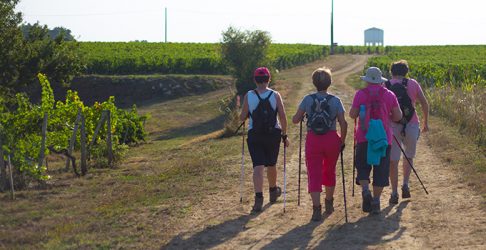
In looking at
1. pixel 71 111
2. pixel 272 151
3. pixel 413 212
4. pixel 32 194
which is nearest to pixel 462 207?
pixel 413 212

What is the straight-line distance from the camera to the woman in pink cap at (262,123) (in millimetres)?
9492

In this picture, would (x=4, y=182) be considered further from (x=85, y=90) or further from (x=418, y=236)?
(x=85, y=90)

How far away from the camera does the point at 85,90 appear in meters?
46.7

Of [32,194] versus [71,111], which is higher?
[71,111]

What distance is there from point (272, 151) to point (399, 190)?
2438 mm

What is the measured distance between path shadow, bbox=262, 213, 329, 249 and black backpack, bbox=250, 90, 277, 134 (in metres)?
1.34

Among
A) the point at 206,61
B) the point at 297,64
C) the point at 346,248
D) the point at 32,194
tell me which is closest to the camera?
the point at 346,248

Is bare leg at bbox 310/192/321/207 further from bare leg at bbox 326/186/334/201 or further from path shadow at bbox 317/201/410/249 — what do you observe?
path shadow at bbox 317/201/410/249

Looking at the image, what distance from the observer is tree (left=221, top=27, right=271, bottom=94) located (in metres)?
38.7

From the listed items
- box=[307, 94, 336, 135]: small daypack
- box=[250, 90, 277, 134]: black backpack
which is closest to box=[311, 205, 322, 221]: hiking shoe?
box=[307, 94, 336, 135]: small daypack

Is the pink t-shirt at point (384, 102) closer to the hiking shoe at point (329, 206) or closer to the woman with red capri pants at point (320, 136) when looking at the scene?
the woman with red capri pants at point (320, 136)

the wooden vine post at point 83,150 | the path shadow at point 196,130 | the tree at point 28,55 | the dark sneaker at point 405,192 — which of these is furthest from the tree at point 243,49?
the dark sneaker at point 405,192

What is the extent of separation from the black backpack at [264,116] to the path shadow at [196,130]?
801 inches

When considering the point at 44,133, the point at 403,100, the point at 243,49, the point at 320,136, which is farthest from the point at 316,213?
the point at 243,49
